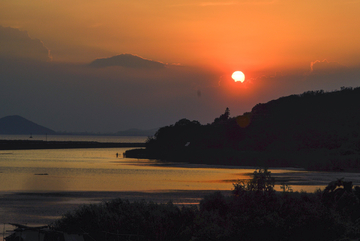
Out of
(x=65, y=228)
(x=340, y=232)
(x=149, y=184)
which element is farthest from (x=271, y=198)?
(x=149, y=184)

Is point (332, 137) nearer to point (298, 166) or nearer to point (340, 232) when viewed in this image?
point (298, 166)

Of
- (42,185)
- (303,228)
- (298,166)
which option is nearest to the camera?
A: (303,228)

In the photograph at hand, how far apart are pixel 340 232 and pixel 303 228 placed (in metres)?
1.86

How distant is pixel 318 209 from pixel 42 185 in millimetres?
46152

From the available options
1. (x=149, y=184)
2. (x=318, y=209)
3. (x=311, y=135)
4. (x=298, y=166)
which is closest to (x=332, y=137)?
(x=311, y=135)

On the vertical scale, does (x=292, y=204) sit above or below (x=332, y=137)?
below

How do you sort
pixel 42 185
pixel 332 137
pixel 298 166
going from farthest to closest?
pixel 332 137 → pixel 298 166 → pixel 42 185

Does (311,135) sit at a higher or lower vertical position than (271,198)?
higher

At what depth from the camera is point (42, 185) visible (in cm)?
6119

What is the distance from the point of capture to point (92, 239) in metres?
23.0

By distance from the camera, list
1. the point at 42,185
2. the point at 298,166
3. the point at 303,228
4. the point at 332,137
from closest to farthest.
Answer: the point at 303,228
the point at 42,185
the point at 298,166
the point at 332,137

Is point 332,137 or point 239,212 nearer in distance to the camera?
point 239,212

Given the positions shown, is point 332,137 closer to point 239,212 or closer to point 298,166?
point 298,166

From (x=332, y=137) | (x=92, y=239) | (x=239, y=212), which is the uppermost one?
(x=332, y=137)
